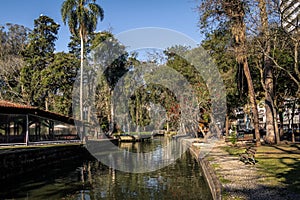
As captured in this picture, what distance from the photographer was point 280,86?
2755cm

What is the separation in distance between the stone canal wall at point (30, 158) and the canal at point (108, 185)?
616mm

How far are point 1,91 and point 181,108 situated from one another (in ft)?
91.4

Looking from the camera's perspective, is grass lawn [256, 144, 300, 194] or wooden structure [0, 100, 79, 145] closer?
grass lawn [256, 144, 300, 194]

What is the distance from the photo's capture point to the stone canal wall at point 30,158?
1515 cm

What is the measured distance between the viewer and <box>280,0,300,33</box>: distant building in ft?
46.4

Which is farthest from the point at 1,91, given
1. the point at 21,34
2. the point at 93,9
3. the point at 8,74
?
the point at 93,9

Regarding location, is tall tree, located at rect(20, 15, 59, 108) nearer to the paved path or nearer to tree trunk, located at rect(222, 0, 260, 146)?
tree trunk, located at rect(222, 0, 260, 146)

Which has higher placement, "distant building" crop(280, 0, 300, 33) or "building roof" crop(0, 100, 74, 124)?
"distant building" crop(280, 0, 300, 33)

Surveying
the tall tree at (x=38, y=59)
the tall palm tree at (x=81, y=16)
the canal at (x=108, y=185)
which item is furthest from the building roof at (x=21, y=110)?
the tall tree at (x=38, y=59)

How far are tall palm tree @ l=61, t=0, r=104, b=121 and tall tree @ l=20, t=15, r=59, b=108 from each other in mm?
8496

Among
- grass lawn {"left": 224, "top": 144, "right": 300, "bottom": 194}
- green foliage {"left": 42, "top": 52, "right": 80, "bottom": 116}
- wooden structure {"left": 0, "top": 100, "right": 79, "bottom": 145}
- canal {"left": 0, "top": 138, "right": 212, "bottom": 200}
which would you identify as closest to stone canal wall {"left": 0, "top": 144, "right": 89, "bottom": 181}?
canal {"left": 0, "top": 138, "right": 212, "bottom": 200}

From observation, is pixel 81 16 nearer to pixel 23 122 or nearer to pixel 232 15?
pixel 23 122

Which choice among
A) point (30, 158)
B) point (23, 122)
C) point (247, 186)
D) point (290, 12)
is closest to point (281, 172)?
point (247, 186)

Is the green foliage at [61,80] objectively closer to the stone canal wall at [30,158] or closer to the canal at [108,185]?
the stone canal wall at [30,158]
